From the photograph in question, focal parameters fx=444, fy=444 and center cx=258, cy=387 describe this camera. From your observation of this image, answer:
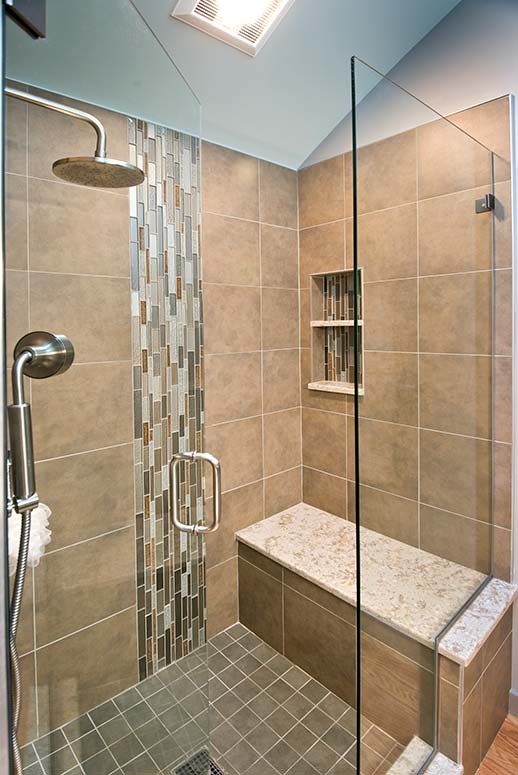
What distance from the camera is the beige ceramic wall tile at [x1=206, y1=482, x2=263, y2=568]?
226 centimetres

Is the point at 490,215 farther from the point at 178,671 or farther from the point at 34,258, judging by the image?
the point at 178,671

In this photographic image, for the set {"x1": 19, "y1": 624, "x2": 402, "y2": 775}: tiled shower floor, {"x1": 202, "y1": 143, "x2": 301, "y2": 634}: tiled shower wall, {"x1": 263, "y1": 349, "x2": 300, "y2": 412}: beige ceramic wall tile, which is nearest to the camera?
{"x1": 19, "y1": 624, "x2": 402, "y2": 775}: tiled shower floor

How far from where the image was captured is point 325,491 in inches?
103

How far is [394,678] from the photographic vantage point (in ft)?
4.34

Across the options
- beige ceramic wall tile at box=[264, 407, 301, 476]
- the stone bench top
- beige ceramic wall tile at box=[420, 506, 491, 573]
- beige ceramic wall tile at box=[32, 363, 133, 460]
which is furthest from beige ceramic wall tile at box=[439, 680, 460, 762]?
beige ceramic wall tile at box=[264, 407, 301, 476]

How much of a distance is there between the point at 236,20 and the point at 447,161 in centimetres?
99

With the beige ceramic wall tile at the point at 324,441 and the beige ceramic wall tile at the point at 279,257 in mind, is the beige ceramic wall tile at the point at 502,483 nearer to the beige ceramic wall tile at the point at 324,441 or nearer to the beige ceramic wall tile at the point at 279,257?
the beige ceramic wall tile at the point at 324,441

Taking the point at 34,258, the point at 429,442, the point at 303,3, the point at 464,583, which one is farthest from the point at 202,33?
the point at 464,583

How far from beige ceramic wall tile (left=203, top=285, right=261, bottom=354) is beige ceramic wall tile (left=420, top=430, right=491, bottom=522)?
119cm

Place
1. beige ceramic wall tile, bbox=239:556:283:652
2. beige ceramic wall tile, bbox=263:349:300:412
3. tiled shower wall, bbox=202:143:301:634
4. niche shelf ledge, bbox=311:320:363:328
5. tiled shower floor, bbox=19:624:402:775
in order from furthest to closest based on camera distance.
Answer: beige ceramic wall tile, bbox=263:349:300:412 → niche shelf ledge, bbox=311:320:363:328 → tiled shower wall, bbox=202:143:301:634 → beige ceramic wall tile, bbox=239:556:283:652 → tiled shower floor, bbox=19:624:402:775

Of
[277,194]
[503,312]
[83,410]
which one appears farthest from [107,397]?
[277,194]

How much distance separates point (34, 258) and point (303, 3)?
166 cm

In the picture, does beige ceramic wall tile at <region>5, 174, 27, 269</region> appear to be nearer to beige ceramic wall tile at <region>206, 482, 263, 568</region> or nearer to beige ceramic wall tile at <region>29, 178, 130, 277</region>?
beige ceramic wall tile at <region>29, 178, 130, 277</region>

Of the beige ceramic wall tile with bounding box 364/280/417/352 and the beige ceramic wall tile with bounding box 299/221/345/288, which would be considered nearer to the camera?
the beige ceramic wall tile with bounding box 364/280/417/352
